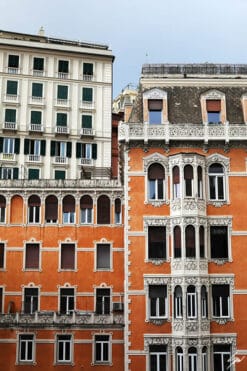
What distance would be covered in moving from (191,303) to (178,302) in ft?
3.07

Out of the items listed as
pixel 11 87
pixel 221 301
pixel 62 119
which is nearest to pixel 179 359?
pixel 221 301

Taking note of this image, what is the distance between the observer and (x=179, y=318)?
125 feet

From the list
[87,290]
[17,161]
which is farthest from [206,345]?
[17,161]

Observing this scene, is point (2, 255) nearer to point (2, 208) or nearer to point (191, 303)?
point (2, 208)

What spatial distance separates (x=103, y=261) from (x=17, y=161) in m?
22.5

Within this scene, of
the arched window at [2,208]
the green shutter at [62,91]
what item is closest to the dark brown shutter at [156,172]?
the arched window at [2,208]

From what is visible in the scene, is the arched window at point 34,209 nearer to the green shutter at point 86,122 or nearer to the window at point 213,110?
the window at point 213,110

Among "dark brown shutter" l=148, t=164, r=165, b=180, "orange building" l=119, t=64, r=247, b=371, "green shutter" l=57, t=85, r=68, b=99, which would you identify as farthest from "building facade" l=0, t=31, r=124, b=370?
"green shutter" l=57, t=85, r=68, b=99

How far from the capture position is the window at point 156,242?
131ft

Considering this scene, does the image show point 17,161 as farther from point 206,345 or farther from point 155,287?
point 206,345

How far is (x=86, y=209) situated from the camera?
4578 cm

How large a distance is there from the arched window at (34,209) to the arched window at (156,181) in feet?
32.1

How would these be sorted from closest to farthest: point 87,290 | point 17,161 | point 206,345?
point 206,345 → point 87,290 → point 17,161

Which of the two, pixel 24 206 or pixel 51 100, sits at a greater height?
pixel 51 100
